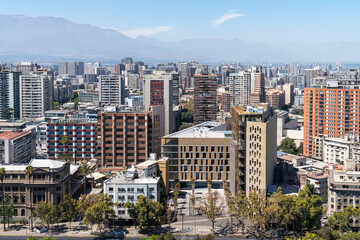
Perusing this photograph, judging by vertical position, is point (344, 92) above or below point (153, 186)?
above

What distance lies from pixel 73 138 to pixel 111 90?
266 ft

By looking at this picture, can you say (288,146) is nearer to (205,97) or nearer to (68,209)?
(205,97)

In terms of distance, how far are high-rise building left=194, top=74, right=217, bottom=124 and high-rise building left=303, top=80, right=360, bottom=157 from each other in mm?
45391

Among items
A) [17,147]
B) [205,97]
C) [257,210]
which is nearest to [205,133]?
[257,210]

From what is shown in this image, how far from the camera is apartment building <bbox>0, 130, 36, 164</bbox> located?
89062mm

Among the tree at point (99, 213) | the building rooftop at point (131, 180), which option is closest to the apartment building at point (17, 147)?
the building rooftop at point (131, 180)

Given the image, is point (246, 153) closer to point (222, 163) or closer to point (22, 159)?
point (222, 163)

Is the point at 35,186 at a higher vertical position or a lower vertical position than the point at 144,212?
higher

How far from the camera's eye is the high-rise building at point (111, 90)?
7067 inches

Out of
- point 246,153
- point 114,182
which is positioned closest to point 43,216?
point 114,182

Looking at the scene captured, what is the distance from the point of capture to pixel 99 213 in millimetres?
59312

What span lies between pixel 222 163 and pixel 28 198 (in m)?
32.8

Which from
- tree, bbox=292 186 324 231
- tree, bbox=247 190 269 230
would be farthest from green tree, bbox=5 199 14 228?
tree, bbox=292 186 324 231

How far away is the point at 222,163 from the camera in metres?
79.5
